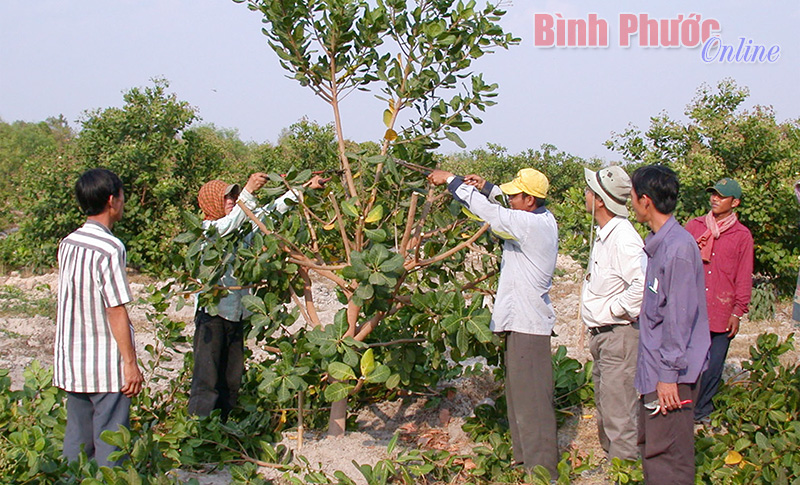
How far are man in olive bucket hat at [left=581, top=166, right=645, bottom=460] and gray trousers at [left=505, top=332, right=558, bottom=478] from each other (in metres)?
0.38

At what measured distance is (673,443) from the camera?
2.60 m

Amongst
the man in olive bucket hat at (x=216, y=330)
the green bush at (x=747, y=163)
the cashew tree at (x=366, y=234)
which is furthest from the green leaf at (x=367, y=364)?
the green bush at (x=747, y=163)

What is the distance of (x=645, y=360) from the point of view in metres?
2.65

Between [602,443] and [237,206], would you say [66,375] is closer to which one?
[237,206]

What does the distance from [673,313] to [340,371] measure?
4.69 feet

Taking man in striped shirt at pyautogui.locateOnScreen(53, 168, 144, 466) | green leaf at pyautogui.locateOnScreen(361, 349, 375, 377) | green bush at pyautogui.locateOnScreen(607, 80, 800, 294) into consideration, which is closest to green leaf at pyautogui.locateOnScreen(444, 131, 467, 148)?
green leaf at pyautogui.locateOnScreen(361, 349, 375, 377)

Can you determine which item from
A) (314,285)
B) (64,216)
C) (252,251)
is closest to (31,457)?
(252,251)

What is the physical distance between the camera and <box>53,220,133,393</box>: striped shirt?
259 cm

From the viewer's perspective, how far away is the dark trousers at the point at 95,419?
2.66m

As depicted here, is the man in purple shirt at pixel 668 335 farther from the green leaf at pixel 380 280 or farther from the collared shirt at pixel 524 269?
the green leaf at pixel 380 280

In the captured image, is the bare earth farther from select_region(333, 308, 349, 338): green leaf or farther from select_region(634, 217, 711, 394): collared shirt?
select_region(634, 217, 711, 394): collared shirt

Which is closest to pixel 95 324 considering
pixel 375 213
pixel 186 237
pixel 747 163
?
pixel 186 237

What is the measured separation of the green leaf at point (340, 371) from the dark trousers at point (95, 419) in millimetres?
859

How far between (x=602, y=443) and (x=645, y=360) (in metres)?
1.10
